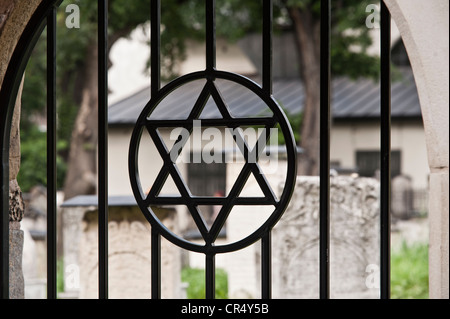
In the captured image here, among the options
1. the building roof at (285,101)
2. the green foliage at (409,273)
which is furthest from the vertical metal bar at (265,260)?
the building roof at (285,101)

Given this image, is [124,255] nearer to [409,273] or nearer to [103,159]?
[103,159]

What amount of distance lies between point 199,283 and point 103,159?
6560 millimetres

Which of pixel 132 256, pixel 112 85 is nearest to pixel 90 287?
pixel 132 256

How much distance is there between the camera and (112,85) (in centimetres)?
1734

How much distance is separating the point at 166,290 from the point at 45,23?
427cm

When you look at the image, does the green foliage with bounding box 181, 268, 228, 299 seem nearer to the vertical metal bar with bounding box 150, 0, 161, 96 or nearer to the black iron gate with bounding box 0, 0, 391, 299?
the black iron gate with bounding box 0, 0, 391, 299

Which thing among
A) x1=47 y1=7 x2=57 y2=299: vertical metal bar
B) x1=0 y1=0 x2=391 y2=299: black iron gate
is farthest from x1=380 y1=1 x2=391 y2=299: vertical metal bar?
x1=47 y1=7 x2=57 y2=299: vertical metal bar

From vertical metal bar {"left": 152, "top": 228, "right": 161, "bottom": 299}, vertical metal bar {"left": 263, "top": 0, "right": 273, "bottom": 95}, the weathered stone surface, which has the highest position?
vertical metal bar {"left": 263, "top": 0, "right": 273, "bottom": 95}

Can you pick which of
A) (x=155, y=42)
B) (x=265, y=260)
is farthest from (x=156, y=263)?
(x=155, y=42)

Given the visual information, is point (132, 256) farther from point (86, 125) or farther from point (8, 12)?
point (86, 125)

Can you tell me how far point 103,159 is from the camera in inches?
86.0

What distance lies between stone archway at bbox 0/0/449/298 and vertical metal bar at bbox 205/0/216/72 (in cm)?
60

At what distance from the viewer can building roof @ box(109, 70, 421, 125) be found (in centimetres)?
1505

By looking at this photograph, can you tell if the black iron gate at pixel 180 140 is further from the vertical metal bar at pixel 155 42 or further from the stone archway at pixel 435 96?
the stone archway at pixel 435 96
